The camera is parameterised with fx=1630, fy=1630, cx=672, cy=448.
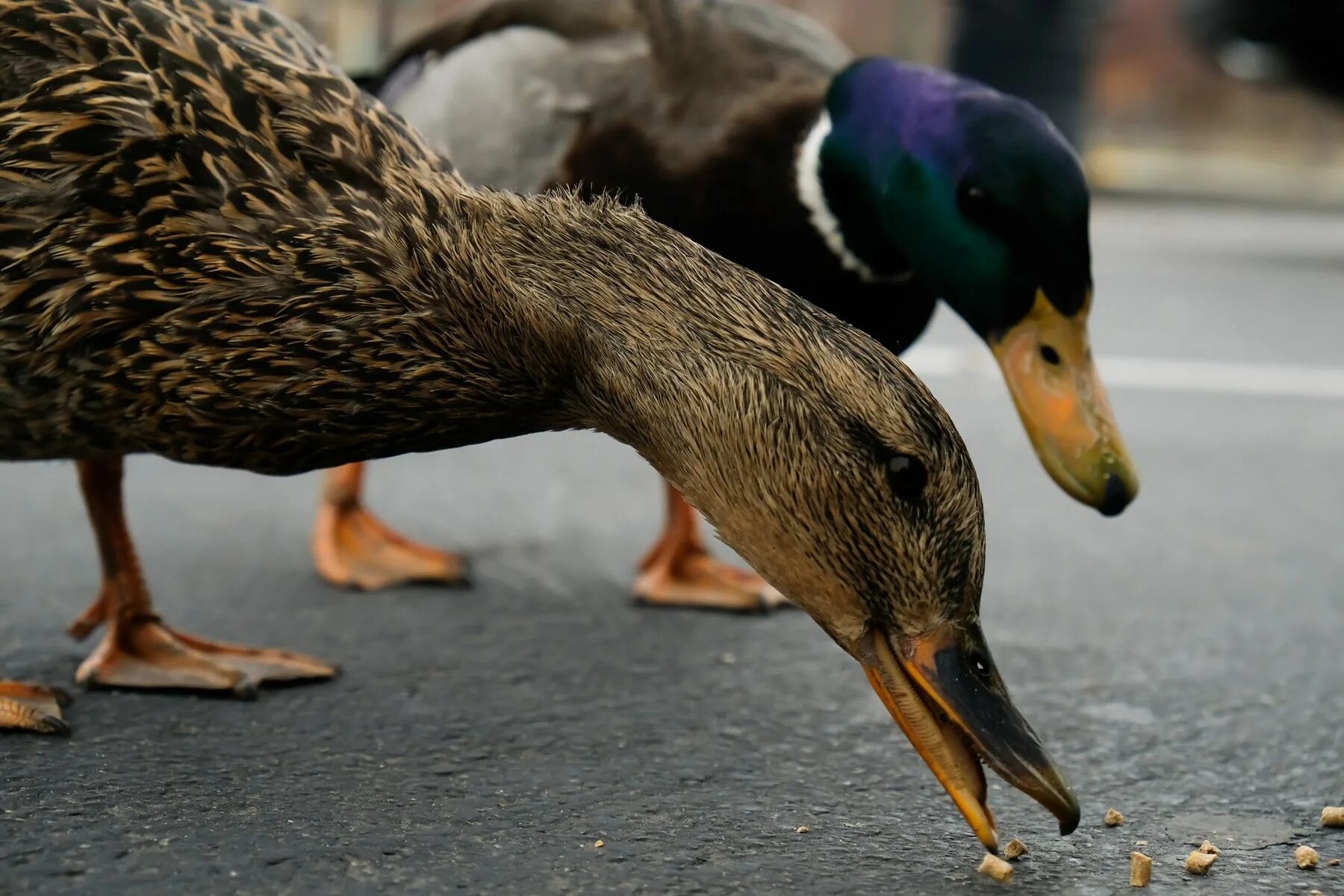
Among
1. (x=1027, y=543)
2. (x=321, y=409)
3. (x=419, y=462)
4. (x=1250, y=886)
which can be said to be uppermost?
(x=321, y=409)

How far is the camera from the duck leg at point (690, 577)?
11.4ft

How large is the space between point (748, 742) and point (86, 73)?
1.41 metres

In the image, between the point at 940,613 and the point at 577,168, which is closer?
the point at 940,613

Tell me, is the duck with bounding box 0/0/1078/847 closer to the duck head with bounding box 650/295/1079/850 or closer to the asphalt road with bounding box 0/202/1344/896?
the duck head with bounding box 650/295/1079/850

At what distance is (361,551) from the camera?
3590 mm

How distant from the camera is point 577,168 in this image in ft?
10.6

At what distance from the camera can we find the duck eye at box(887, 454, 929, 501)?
6.42 ft

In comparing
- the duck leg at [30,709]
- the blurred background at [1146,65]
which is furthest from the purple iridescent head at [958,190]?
the blurred background at [1146,65]

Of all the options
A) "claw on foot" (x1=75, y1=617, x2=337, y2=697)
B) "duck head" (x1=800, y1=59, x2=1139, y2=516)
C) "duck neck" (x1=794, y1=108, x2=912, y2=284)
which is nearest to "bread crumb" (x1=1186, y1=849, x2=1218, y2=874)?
"duck head" (x1=800, y1=59, x2=1139, y2=516)

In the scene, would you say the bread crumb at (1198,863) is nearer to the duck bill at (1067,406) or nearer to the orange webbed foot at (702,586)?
the duck bill at (1067,406)

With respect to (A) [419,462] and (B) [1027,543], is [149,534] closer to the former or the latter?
(A) [419,462]

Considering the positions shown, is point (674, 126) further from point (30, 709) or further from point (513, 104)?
point (30, 709)

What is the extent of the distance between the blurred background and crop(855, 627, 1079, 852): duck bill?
25.9ft

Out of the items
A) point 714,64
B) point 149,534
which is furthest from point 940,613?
point 149,534
